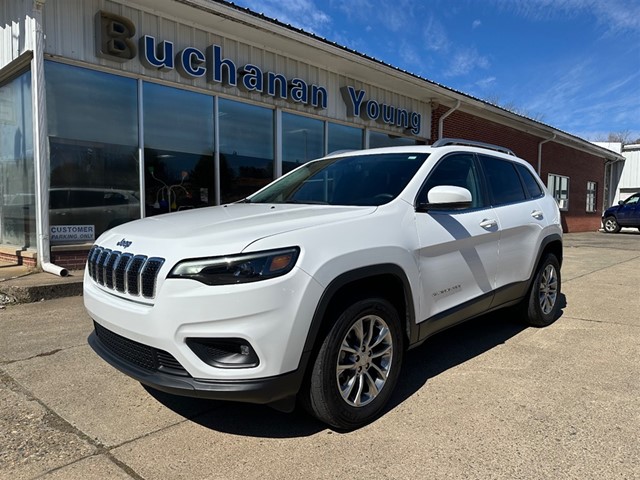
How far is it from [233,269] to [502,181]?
3143 mm

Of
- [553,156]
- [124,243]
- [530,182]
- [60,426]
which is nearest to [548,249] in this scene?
[530,182]

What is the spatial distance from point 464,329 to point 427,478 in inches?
114

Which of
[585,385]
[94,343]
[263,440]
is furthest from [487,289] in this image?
[94,343]

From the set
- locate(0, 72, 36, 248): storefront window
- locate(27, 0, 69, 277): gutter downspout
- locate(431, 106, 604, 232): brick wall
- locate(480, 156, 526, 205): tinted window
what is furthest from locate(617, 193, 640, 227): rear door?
locate(0, 72, 36, 248): storefront window

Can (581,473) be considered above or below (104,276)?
below

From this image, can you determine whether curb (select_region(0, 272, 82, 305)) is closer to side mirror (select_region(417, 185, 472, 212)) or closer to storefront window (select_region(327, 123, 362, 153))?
side mirror (select_region(417, 185, 472, 212))

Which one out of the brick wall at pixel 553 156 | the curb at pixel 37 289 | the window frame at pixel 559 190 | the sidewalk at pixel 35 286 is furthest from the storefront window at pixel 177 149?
the window frame at pixel 559 190

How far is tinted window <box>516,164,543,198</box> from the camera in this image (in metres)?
5.02

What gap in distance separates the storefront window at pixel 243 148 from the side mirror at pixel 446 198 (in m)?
6.64

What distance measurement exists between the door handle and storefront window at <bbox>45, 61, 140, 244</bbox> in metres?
6.15

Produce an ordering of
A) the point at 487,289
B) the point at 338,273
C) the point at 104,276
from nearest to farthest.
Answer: the point at 338,273, the point at 104,276, the point at 487,289

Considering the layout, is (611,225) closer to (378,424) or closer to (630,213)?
(630,213)

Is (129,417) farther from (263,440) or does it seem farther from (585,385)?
(585,385)

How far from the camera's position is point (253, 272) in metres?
2.45
